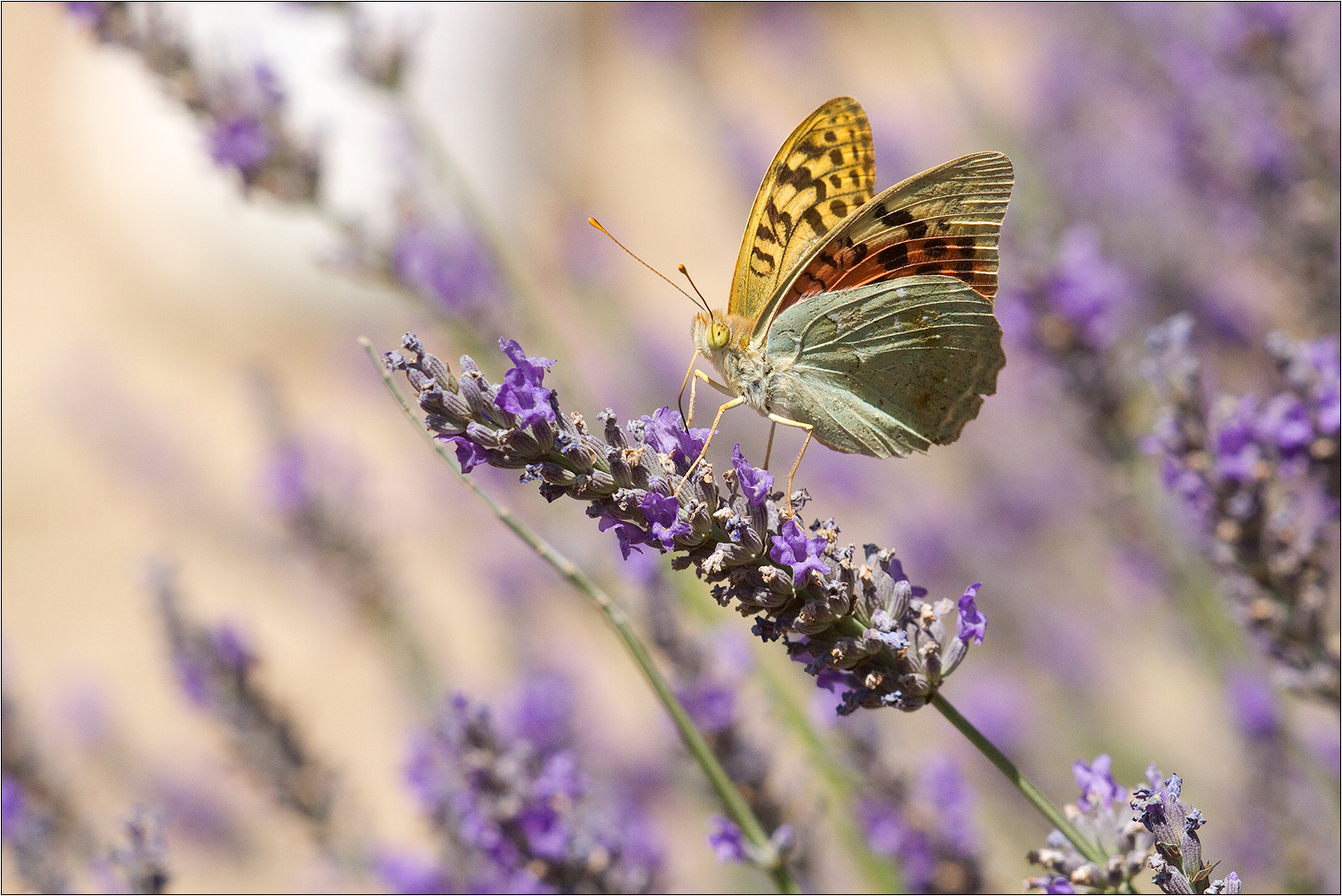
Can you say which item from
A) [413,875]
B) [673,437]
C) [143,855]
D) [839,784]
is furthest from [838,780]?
[143,855]

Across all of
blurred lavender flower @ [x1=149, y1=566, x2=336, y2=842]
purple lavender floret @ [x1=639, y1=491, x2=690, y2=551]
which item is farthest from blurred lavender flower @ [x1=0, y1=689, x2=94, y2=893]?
purple lavender floret @ [x1=639, y1=491, x2=690, y2=551]

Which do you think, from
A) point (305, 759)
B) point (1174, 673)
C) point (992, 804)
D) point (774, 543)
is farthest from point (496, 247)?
point (1174, 673)

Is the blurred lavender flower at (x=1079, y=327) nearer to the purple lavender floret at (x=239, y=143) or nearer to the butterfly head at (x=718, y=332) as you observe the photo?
the butterfly head at (x=718, y=332)

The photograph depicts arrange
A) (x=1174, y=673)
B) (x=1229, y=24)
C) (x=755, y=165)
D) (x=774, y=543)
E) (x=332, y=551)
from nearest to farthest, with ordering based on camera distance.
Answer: (x=774, y=543), (x=1229, y=24), (x=332, y=551), (x=1174, y=673), (x=755, y=165)

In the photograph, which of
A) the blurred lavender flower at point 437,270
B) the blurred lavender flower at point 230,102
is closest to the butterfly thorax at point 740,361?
the blurred lavender flower at point 437,270

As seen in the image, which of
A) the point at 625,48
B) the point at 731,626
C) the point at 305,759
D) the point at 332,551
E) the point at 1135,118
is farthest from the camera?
the point at 625,48

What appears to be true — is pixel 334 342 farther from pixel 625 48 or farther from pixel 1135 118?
pixel 1135 118
